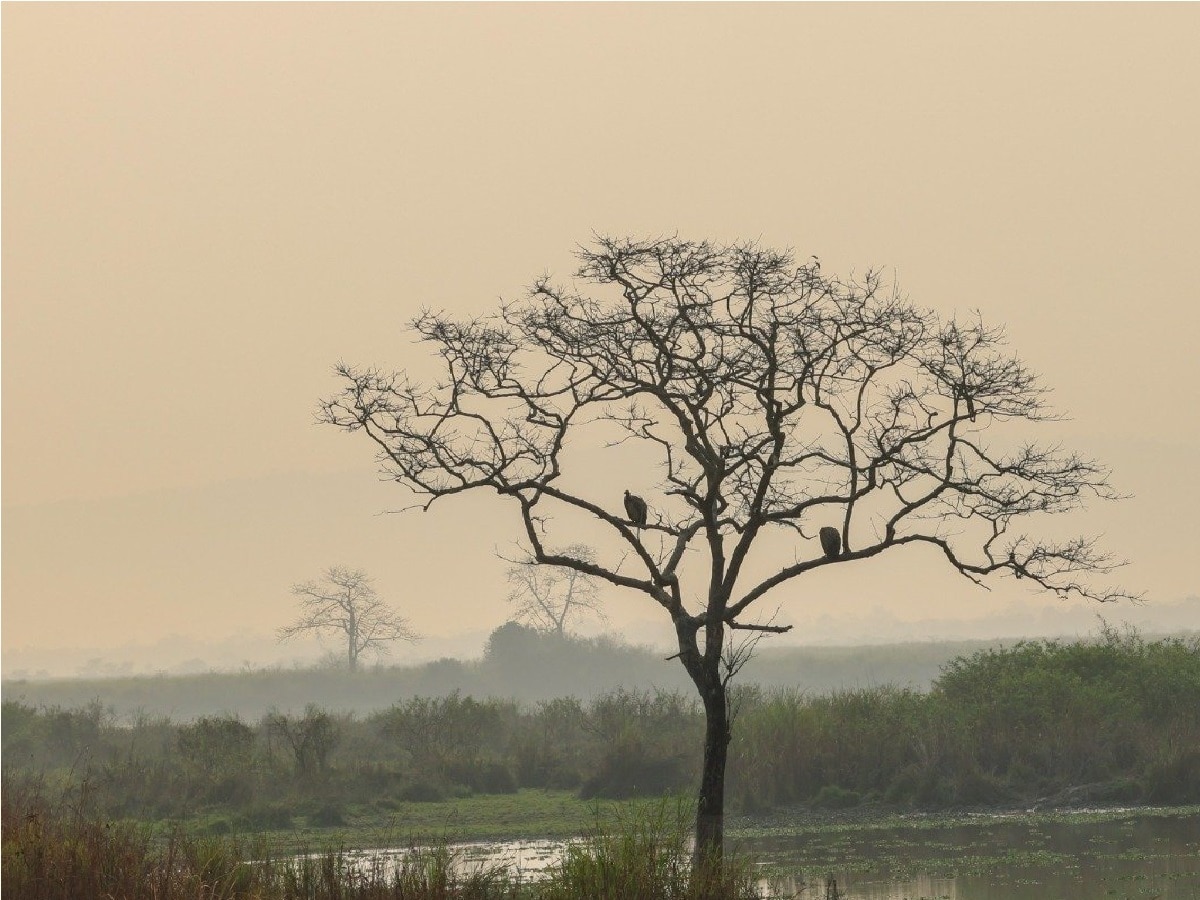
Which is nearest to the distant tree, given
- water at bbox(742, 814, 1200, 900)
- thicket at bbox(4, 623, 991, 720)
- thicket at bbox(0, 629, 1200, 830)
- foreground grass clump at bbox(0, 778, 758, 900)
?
thicket at bbox(0, 629, 1200, 830)

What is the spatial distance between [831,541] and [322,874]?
31.4ft

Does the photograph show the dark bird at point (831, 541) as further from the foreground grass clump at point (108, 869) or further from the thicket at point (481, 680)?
the thicket at point (481, 680)

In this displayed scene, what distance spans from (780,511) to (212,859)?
10.0m

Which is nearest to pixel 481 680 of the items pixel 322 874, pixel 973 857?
pixel 973 857

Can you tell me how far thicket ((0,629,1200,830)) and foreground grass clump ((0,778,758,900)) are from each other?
14.1 m

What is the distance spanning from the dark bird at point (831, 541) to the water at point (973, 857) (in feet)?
14.9

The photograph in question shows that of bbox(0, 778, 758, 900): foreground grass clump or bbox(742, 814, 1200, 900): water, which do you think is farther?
bbox(742, 814, 1200, 900): water

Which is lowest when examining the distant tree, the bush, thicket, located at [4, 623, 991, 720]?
the bush

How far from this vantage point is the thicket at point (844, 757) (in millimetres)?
31656

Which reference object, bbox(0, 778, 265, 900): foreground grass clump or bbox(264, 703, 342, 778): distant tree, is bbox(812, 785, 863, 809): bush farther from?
bbox(0, 778, 265, 900): foreground grass clump

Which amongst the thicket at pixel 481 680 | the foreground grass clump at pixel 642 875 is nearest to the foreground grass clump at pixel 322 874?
the foreground grass clump at pixel 642 875

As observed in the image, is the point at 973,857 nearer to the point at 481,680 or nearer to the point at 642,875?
the point at 642,875

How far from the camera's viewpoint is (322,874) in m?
14.5

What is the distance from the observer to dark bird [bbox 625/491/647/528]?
21.9 meters
